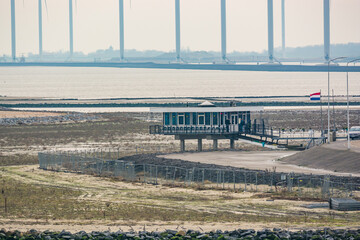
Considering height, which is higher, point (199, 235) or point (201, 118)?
point (201, 118)

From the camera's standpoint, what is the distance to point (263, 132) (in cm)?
6744

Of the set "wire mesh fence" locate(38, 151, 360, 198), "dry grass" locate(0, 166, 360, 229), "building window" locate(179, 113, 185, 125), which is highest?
"building window" locate(179, 113, 185, 125)

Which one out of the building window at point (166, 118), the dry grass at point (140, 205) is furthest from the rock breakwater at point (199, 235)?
the building window at point (166, 118)

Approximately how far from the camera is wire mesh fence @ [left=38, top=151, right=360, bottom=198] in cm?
4362

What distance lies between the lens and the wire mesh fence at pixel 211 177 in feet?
143

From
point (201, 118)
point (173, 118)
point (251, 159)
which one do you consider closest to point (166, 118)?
point (173, 118)

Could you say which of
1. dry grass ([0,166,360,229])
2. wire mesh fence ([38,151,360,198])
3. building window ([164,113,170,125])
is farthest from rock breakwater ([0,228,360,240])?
building window ([164,113,170,125])

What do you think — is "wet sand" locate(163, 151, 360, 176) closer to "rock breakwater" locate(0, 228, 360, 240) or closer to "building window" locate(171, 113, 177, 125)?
"building window" locate(171, 113, 177, 125)

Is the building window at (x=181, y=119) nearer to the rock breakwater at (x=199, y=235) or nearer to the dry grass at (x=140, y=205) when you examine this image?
the dry grass at (x=140, y=205)

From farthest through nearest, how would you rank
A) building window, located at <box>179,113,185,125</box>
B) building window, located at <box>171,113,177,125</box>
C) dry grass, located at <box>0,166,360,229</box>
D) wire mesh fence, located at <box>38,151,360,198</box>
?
1. building window, located at <box>171,113,177,125</box>
2. building window, located at <box>179,113,185,125</box>
3. wire mesh fence, located at <box>38,151,360,198</box>
4. dry grass, located at <box>0,166,360,229</box>

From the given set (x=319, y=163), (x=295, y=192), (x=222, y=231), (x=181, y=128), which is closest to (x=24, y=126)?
(x=181, y=128)

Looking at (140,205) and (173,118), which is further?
(173,118)

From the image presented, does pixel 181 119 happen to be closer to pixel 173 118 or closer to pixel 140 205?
pixel 173 118

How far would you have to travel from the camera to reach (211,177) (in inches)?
1953
